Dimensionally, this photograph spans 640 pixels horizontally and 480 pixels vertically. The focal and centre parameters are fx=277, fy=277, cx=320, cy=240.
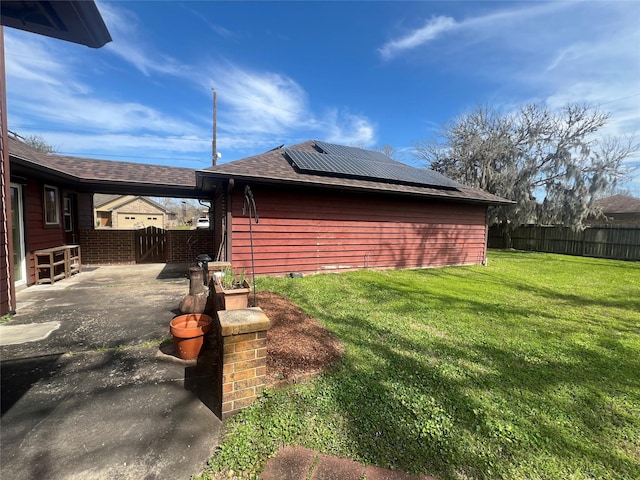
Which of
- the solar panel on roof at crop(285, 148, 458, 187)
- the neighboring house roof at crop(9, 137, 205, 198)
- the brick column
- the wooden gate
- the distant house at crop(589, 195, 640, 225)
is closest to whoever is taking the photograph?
the brick column

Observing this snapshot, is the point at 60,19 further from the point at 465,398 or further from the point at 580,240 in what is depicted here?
the point at 580,240

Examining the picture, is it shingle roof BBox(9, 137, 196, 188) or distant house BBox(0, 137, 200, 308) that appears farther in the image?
shingle roof BBox(9, 137, 196, 188)

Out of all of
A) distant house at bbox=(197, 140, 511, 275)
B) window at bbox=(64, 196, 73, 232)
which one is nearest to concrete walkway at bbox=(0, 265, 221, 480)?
distant house at bbox=(197, 140, 511, 275)

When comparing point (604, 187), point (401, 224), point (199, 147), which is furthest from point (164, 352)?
point (199, 147)

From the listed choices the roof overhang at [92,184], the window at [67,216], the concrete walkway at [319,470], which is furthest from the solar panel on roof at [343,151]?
the concrete walkway at [319,470]

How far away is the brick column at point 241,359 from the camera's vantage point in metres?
1.97

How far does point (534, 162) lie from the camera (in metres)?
15.7

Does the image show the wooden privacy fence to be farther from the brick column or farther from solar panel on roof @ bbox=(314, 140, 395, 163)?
the brick column

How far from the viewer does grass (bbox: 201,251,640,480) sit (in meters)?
1.69

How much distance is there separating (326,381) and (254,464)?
94 cm

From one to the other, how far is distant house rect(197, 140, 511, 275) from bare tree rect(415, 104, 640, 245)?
7.96 meters

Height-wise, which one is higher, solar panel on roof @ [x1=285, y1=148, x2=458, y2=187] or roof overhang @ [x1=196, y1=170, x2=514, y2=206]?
solar panel on roof @ [x1=285, y1=148, x2=458, y2=187]

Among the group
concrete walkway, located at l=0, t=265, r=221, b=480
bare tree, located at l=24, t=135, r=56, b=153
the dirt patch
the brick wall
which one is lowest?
concrete walkway, located at l=0, t=265, r=221, b=480

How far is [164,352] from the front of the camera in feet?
9.80
